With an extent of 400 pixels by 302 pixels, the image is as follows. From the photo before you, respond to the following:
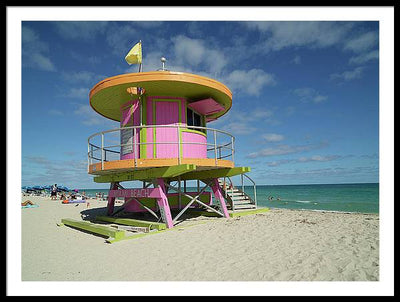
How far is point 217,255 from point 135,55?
8.26 m

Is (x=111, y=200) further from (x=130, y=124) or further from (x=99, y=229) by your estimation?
(x=130, y=124)

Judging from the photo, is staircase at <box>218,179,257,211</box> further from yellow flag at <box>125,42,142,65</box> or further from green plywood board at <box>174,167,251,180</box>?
yellow flag at <box>125,42,142,65</box>

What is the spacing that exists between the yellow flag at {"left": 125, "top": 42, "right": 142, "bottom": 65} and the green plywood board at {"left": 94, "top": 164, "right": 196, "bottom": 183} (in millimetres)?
4422

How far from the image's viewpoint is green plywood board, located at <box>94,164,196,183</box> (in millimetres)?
8000

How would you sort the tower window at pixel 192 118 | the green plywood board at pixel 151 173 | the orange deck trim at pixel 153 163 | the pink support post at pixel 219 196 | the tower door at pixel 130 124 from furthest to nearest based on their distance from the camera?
the pink support post at pixel 219 196 < the tower window at pixel 192 118 < the tower door at pixel 130 124 < the orange deck trim at pixel 153 163 < the green plywood board at pixel 151 173

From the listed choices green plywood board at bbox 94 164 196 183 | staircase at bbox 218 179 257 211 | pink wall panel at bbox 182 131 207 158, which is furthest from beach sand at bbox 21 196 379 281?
staircase at bbox 218 179 257 211

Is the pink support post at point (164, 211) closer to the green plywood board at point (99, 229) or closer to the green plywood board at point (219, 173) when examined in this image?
the green plywood board at point (99, 229)

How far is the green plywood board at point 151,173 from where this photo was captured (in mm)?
8000

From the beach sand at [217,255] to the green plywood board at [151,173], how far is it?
1.85 metres

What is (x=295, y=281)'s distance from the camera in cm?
394

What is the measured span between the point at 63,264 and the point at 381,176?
619cm

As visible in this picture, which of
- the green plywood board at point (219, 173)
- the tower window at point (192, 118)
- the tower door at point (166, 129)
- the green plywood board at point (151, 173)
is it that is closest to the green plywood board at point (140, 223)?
the green plywood board at point (151, 173)

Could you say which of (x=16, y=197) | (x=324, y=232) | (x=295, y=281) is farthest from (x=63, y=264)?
(x=324, y=232)

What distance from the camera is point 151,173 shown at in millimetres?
8789
